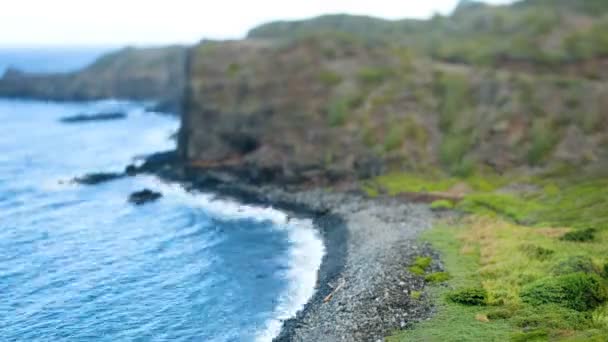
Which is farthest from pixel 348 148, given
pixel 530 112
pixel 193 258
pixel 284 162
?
pixel 193 258

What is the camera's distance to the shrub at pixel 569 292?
38375mm

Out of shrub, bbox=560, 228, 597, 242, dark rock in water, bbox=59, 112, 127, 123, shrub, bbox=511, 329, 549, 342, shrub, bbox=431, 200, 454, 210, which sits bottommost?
shrub, bbox=511, 329, 549, 342

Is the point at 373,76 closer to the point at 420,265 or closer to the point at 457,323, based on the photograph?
the point at 420,265

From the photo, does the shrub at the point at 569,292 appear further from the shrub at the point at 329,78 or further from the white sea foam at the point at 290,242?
the shrub at the point at 329,78

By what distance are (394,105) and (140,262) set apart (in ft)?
156

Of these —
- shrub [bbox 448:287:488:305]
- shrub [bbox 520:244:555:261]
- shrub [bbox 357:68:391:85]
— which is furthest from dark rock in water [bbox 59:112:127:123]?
shrub [bbox 448:287:488:305]

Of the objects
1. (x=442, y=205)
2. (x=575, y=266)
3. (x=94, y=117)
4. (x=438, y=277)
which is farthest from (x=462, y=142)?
Result: (x=94, y=117)

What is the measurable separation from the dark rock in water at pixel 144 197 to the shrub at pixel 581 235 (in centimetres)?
4891

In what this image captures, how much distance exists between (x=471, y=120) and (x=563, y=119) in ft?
39.3

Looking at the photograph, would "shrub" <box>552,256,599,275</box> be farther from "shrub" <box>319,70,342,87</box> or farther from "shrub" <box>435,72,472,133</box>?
"shrub" <box>319,70,342,87</box>

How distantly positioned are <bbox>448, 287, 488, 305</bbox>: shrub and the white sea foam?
12139mm

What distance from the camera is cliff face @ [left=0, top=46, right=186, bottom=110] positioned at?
184 m

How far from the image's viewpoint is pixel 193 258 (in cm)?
5894

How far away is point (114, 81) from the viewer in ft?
621
